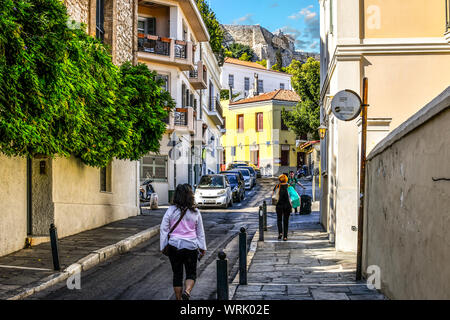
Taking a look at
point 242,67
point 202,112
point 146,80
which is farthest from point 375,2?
point 242,67

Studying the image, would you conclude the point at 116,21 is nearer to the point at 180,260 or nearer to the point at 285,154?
the point at 180,260

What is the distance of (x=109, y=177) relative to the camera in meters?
19.7

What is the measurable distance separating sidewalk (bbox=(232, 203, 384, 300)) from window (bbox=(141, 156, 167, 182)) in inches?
613

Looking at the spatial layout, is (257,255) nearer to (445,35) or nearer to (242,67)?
(445,35)

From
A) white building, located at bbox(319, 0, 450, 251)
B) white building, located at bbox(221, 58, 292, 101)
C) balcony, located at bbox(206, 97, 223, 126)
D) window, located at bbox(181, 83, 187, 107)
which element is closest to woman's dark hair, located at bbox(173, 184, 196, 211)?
white building, located at bbox(319, 0, 450, 251)

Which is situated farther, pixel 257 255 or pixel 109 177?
pixel 109 177

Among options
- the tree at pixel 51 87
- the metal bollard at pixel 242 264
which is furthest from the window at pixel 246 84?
the metal bollard at pixel 242 264

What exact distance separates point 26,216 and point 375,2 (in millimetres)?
9383

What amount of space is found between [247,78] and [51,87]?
72029 mm

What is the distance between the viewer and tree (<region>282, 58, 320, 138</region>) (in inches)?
1676

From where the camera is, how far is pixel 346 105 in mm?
9656

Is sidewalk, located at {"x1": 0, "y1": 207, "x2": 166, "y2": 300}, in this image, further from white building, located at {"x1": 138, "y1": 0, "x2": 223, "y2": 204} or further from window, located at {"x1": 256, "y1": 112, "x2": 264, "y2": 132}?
window, located at {"x1": 256, "y1": 112, "x2": 264, "y2": 132}

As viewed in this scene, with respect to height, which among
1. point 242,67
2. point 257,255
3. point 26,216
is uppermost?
point 242,67
